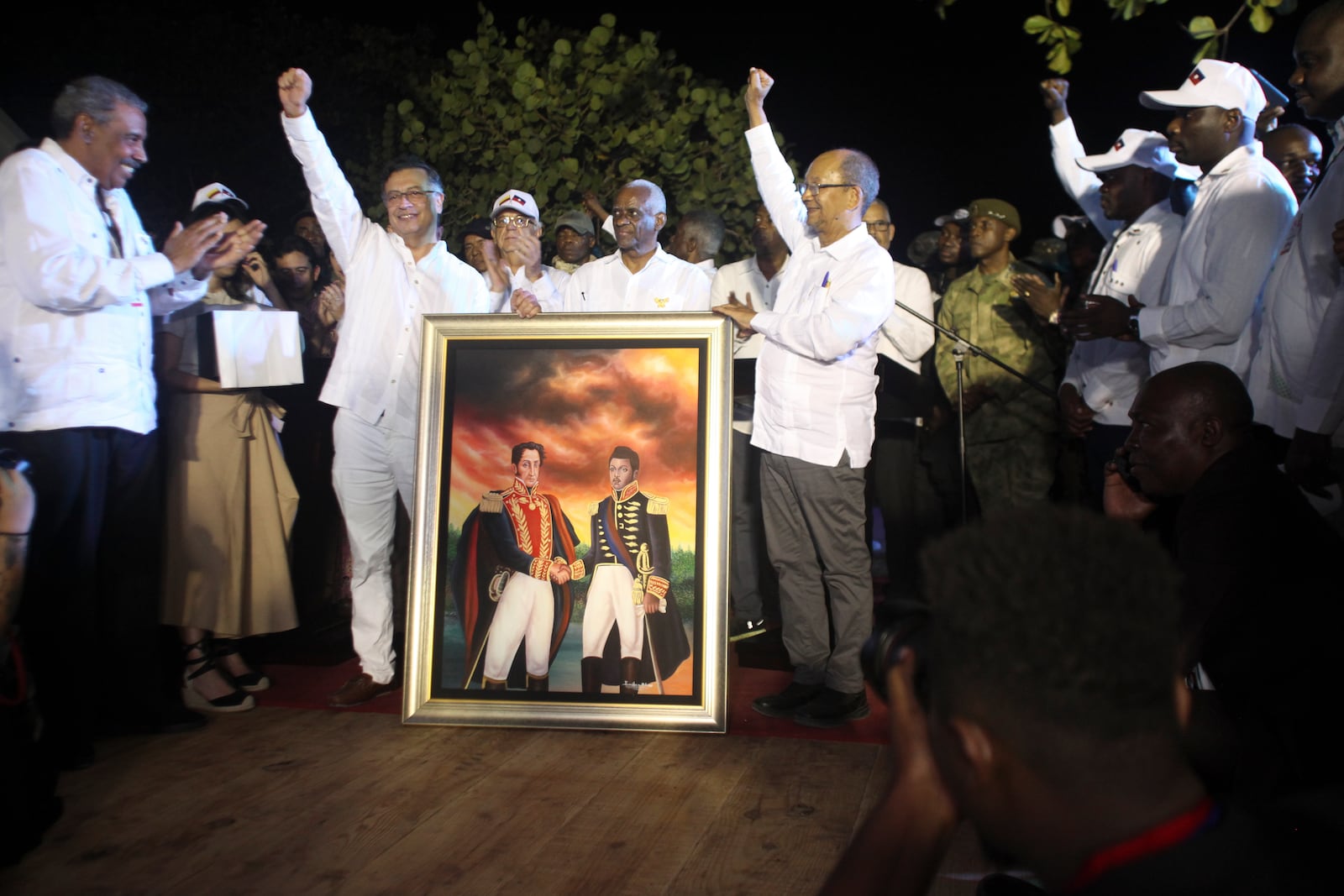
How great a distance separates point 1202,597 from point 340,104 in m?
8.39

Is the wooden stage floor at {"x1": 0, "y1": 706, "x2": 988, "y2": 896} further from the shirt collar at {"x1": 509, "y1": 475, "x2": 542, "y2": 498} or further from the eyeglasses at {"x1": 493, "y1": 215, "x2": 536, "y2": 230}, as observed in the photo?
the eyeglasses at {"x1": 493, "y1": 215, "x2": 536, "y2": 230}

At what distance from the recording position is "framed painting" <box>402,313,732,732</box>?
3.74 m

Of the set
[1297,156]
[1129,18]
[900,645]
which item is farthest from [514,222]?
[900,645]

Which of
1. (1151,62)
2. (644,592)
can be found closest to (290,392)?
(644,592)

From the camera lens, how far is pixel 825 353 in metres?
3.92

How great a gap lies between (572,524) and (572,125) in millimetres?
3349

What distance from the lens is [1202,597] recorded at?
90.0 inches

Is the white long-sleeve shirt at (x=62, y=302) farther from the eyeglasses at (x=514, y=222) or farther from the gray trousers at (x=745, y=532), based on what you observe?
the gray trousers at (x=745, y=532)

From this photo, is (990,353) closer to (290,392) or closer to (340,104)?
(290,392)

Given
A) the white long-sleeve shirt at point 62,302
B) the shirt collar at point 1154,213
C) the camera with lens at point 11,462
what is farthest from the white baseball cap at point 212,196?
the shirt collar at point 1154,213

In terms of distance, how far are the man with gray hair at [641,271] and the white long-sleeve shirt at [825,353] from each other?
776 millimetres

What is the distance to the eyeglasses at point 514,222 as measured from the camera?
200 inches

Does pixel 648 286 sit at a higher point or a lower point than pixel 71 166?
lower

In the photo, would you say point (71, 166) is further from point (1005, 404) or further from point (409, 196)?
point (1005, 404)
